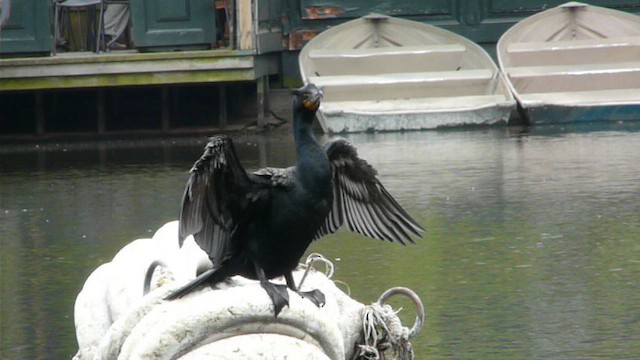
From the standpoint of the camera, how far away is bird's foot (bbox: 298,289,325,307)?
252 inches

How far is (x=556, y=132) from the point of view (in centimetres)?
1930

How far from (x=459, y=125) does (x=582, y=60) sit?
2.55 metres

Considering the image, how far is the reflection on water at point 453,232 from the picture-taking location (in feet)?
29.6

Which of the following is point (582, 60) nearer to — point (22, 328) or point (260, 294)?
point (22, 328)

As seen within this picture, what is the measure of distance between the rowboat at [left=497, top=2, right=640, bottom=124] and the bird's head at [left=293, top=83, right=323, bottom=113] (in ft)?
45.7

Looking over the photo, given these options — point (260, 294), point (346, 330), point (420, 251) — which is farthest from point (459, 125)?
point (260, 294)

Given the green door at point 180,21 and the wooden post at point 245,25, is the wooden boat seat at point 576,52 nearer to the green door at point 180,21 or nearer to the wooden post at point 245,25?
the wooden post at point 245,25

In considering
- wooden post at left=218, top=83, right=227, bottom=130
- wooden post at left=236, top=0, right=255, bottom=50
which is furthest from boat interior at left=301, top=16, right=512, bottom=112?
wooden post at left=218, top=83, right=227, bottom=130

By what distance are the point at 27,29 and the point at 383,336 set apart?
15.0m

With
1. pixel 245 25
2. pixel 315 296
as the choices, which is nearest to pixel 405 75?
pixel 245 25

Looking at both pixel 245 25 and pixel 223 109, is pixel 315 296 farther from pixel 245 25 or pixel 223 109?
pixel 223 109

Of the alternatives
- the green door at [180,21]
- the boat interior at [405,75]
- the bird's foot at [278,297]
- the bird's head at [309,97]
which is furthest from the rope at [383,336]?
the green door at [180,21]

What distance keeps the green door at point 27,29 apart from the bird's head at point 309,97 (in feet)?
50.6

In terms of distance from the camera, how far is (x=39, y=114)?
21875 millimetres
